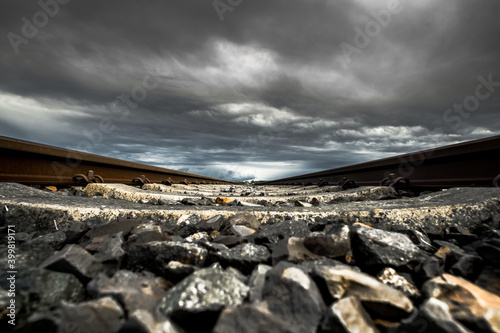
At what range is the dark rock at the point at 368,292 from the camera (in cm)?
82

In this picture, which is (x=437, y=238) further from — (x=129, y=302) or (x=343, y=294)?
(x=129, y=302)

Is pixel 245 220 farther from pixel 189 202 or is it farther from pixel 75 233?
pixel 189 202

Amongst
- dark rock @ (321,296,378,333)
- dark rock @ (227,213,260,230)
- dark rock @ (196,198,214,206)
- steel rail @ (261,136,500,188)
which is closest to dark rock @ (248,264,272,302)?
dark rock @ (321,296,378,333)

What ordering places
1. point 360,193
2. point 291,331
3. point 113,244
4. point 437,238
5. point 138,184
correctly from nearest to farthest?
1. point 291,331
2. point 113,244
3. point 437,238
4. point 360,193
5. point 138,184

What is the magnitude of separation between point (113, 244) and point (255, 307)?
790 mm

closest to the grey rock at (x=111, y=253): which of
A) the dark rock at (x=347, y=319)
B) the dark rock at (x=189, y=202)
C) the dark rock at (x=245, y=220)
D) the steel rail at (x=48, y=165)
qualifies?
the dark rock at (x=245, y=220)

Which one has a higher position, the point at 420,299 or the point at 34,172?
the point at 34,172

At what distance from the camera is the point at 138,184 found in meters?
5.75

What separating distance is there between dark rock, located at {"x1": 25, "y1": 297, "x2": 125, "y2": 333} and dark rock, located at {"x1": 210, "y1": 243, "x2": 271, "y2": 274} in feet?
1.53

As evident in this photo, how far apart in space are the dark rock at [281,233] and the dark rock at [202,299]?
1.64ft

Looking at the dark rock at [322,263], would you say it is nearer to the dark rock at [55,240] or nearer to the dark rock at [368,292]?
the dark rock at [368,292]

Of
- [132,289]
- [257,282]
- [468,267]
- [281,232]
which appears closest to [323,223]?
[281,232]

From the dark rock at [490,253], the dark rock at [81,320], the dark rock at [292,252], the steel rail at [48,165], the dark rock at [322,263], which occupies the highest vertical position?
the steel rail at [48,165]

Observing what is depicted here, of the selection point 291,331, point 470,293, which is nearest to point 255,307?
point 291,331
